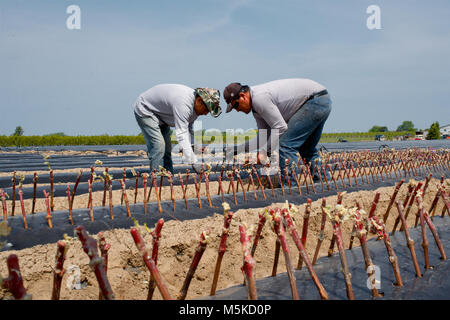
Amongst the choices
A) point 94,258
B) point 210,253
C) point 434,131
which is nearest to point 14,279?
point 94,258

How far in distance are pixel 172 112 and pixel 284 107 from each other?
1.56 meters

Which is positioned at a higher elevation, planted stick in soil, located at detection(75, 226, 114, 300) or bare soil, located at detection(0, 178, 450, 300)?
planted stick in soil, located at detection(75, 226, 114, 300)

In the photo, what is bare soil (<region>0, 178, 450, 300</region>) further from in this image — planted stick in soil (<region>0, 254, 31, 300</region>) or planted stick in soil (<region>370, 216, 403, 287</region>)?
planted stick in soil (<region>0, 254, 31, 300</region>)

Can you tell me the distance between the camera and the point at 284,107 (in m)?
4.56

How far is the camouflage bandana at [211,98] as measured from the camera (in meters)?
4.52

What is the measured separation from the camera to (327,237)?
2.70 metres

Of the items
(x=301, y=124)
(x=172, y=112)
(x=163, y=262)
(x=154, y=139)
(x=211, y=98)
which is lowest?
(x=163, y=262)

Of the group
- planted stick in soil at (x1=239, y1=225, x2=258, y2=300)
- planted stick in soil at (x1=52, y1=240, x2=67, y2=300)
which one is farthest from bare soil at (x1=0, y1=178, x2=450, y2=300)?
planted stick in soil at (x1=52, y1=240, x2=67, y2=300)

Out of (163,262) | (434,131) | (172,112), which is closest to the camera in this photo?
(163,262)

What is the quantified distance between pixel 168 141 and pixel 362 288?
13.9ft

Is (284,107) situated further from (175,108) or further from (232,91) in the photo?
(175,108)

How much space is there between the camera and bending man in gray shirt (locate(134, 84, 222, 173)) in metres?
4.55
